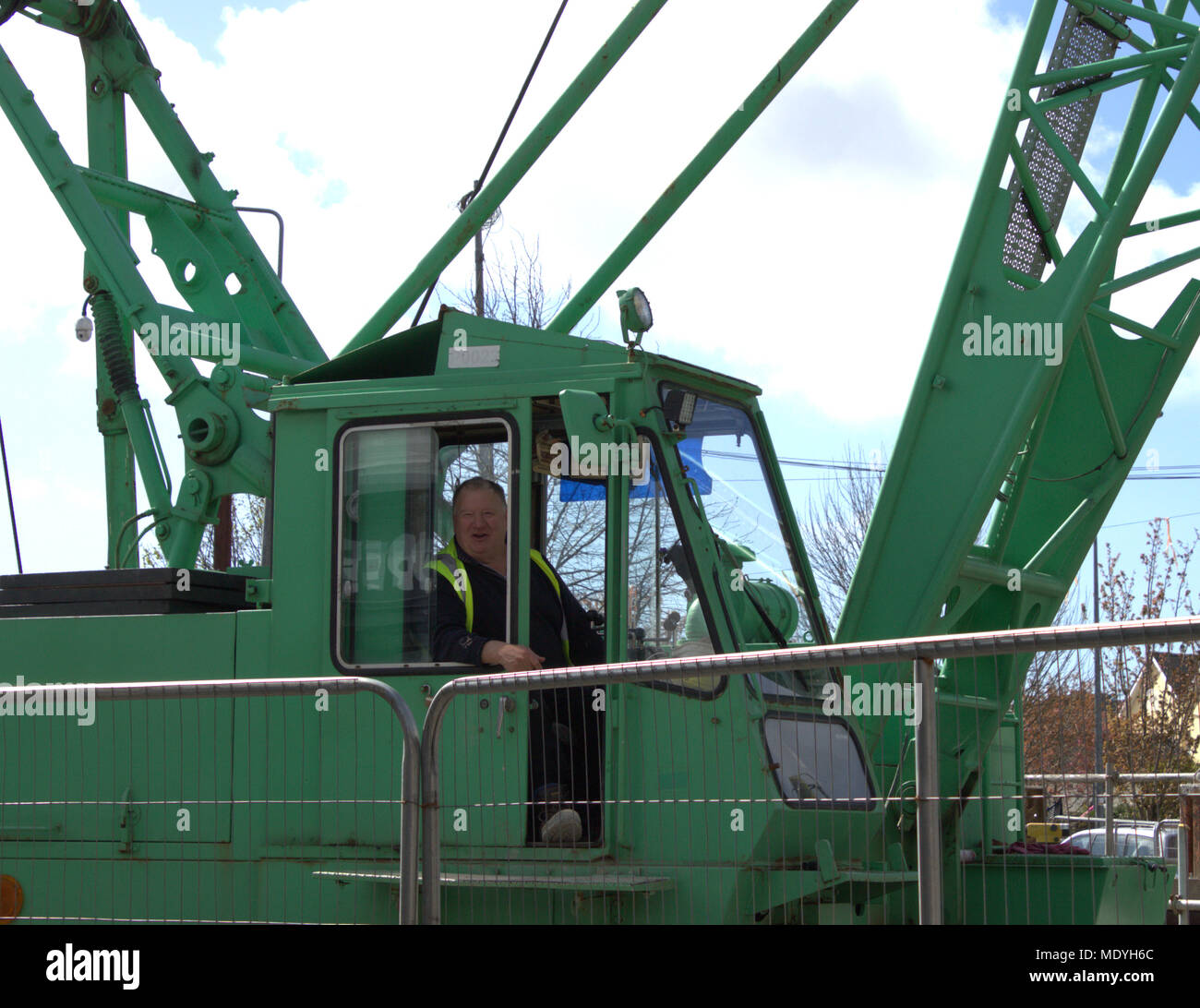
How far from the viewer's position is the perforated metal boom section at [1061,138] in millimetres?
7273

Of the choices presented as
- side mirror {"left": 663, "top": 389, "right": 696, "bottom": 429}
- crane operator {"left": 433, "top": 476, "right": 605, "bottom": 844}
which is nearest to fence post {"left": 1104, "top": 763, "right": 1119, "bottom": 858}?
crane operator {"left": 433, "top": 476, "right": 605, "bottom": 844}

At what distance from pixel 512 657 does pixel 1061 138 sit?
13.6 ft

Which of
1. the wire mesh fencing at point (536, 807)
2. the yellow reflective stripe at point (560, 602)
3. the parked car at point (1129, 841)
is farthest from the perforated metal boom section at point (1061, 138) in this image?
the yellow reflective stripe at point (560, 602)

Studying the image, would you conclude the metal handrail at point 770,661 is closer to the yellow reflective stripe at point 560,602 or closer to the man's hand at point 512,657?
the man's hand at point 512,657

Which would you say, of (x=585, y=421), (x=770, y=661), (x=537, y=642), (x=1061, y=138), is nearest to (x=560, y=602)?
(x=537, y=642)

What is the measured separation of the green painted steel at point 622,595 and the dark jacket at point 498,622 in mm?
112

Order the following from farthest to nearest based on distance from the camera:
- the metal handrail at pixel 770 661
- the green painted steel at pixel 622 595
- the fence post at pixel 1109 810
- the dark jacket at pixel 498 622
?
1. the dark jacket at pixel 498 622
2. the green painted steel at pixel 622 595
3. the fence post at pixel 1109 810
4. the metal handrail at pixel 770 661

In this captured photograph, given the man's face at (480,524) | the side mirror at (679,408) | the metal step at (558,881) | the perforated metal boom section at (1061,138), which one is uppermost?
the perforated metal boom section at (1061,138)

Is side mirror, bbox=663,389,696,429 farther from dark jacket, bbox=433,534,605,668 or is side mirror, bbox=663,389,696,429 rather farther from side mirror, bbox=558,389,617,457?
dark jacket, bbox=433,534,605,668

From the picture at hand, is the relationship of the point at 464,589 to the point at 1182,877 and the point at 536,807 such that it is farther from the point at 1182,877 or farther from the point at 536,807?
the point at 1182,877

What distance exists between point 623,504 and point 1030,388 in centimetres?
229

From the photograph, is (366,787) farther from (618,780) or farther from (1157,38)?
(1157,38)

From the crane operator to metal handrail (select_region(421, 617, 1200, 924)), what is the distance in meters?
0.50

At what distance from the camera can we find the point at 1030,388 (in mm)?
6691
